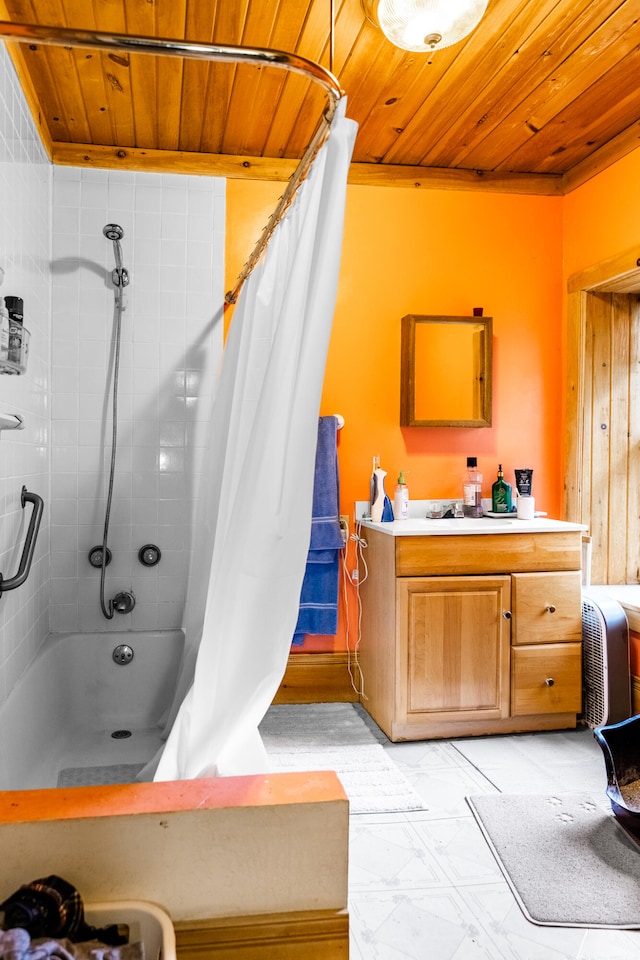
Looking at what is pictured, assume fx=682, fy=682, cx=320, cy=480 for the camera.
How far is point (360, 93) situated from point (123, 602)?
214 centimetres

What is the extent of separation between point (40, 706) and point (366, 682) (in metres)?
1.40

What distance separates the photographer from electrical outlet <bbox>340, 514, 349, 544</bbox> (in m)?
3.05

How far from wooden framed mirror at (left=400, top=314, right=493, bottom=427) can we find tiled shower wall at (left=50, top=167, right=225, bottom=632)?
0.87 metres

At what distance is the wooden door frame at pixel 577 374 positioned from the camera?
119 inches

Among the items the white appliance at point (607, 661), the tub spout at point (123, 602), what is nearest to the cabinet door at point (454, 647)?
the white appliance at point (607, 661)

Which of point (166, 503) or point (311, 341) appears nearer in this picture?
point (311, 341)

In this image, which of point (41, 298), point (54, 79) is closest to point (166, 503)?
point (41, 298)

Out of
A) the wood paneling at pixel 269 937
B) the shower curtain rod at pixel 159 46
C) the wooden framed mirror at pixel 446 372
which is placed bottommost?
the wood paneling at pixel 269 937

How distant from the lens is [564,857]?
73.3 inches

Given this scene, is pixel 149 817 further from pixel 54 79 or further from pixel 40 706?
pixel 54 79

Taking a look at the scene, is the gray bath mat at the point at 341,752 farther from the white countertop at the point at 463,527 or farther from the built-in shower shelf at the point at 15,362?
the built-in shower shelf at the point at 15,362

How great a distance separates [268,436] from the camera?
1.25 metres

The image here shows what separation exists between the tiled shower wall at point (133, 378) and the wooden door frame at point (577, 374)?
162cm

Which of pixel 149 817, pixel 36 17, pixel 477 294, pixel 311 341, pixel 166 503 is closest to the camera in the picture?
pixel 149 817
